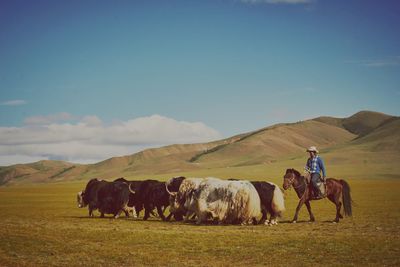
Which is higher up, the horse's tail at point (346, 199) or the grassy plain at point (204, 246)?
the horse's tail at point (346, 199)

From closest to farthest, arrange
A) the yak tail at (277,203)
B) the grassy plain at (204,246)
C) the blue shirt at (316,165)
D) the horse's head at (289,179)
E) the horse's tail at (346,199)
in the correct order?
the grassy plain at (204,246), the yak tail at (277,203), the horse's head at (289,179), the blue shirt at (316,165), the horse's tail at (346,199)

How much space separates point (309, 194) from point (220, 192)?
351cm

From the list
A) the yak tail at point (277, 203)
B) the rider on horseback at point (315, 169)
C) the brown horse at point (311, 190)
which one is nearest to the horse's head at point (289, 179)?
the brown horse at point (311, 190)

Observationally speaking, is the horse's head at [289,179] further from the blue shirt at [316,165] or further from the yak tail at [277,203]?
the blue shirt at [316,165]

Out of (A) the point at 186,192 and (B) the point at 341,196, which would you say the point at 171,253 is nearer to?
(A) the point at 186,192

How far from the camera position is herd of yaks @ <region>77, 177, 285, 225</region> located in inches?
696

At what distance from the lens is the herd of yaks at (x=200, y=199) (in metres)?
17.7

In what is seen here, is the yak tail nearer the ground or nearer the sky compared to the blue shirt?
nearer the ground

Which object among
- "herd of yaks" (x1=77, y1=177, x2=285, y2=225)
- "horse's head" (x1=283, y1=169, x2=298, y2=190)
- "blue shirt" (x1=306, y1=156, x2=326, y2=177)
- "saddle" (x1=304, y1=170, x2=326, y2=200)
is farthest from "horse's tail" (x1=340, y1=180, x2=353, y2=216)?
"herd of yaks" (x1=77, y1=177, x2=285, y2=225)

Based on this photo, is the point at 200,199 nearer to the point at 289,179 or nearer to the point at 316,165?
the point at 289,179

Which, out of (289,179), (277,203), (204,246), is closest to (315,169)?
(289,179)

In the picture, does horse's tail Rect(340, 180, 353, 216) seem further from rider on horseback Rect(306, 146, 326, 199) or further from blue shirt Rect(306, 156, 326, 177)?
blue shirt Rect(306, 156, 326, 177)

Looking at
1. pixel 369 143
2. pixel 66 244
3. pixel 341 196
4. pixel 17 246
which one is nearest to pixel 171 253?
pixel 66 244

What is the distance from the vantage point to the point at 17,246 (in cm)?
1202
